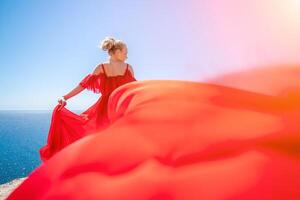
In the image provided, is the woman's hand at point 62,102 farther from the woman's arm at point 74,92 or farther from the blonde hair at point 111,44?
the blonde hair at point 111,44

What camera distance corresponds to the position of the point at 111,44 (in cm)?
511

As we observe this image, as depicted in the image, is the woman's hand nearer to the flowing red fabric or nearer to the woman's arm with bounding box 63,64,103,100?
the woman's arm with bounding box 63,64,103,100

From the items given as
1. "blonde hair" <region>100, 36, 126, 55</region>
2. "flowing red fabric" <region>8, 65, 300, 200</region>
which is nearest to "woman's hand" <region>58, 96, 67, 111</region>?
"blonde hair" <region>100, 36, 126, 55</region>

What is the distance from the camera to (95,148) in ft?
4.90

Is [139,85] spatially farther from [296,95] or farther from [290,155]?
[290,155]

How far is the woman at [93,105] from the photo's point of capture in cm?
493

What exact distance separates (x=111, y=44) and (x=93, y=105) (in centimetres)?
86

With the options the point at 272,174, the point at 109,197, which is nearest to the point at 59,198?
the point at 109,197

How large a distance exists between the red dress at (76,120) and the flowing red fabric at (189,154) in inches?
127

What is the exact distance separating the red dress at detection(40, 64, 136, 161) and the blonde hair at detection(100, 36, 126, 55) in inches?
9.8

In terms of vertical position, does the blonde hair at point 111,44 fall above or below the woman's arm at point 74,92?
above

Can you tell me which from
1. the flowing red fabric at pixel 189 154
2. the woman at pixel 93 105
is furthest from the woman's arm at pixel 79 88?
the flowing red fabric at pixel 189 154

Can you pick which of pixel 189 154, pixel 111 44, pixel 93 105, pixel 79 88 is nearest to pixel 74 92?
pixel 79 88

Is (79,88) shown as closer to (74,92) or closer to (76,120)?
(74,92)
